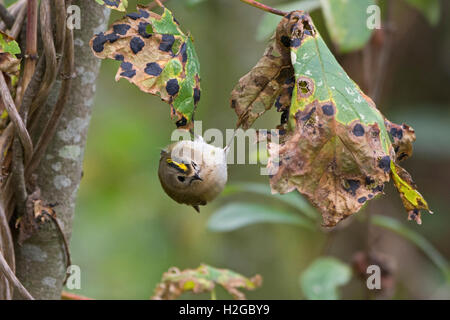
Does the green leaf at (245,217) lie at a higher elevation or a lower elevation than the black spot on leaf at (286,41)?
higher

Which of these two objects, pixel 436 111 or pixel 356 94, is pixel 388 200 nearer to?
pixel 436 111

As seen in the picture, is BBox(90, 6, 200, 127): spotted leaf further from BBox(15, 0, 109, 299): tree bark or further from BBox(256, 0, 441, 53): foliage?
BBox(256, 0, 441, 53): foliage

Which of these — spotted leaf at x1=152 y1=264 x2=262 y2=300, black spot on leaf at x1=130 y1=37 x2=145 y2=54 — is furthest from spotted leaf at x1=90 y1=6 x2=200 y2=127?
spotted leaf at x1=152 y1=264 x2=262 y2=300

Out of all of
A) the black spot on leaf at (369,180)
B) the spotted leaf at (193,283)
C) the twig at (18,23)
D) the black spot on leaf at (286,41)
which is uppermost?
the twig at (18,23)

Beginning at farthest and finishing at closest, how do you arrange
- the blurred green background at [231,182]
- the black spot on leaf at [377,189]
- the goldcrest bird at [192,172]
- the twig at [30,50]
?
the blurred green background at [231,182] < the goldcrest bird at [192,172] < the twig at [30,50] < the black spot on leaf at [377,189]

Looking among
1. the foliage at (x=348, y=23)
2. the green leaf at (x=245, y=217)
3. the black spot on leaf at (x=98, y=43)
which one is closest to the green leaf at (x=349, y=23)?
the foliage at (x=348, y=23)

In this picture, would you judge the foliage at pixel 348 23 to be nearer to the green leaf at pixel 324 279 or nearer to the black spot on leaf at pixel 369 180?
the green leaf at pixel 324 279

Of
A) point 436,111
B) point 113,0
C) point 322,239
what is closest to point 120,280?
point 322,239
